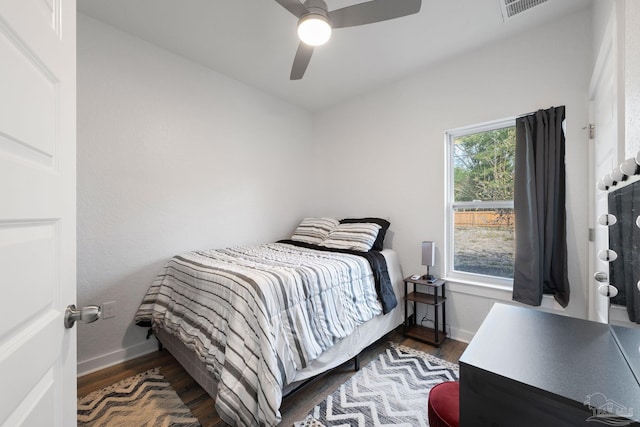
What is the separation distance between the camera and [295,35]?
7.19 feet

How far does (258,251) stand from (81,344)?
4.83ft

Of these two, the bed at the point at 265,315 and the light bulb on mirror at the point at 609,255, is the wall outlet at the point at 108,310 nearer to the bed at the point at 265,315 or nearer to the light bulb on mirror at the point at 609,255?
the bed at the point at 265,315

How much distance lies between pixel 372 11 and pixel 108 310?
285 cm

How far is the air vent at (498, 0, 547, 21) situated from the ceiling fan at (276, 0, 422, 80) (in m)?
0.92

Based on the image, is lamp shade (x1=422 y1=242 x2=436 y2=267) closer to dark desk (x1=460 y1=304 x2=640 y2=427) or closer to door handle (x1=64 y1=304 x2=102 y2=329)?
dark desk (x1=460 y1=304 x2=640 y2=427)

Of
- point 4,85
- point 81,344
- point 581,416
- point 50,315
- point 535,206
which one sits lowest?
point 81,344

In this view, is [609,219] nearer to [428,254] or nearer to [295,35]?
[428,254]

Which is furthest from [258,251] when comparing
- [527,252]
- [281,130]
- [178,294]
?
[527,252]

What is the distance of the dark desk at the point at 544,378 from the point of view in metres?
0.55

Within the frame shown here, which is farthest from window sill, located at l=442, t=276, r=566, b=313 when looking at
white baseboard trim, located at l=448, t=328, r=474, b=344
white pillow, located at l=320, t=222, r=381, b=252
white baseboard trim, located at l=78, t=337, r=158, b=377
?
white baseboard trim, located at l=78, t=337, r=158, b=377

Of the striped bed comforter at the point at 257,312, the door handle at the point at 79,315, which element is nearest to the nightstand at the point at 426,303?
the striped bed comforter at the point at 257,312

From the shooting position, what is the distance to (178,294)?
6.62ft

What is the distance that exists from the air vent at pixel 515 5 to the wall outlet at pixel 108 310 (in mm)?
3691

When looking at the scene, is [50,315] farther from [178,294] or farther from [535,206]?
[535,206]
